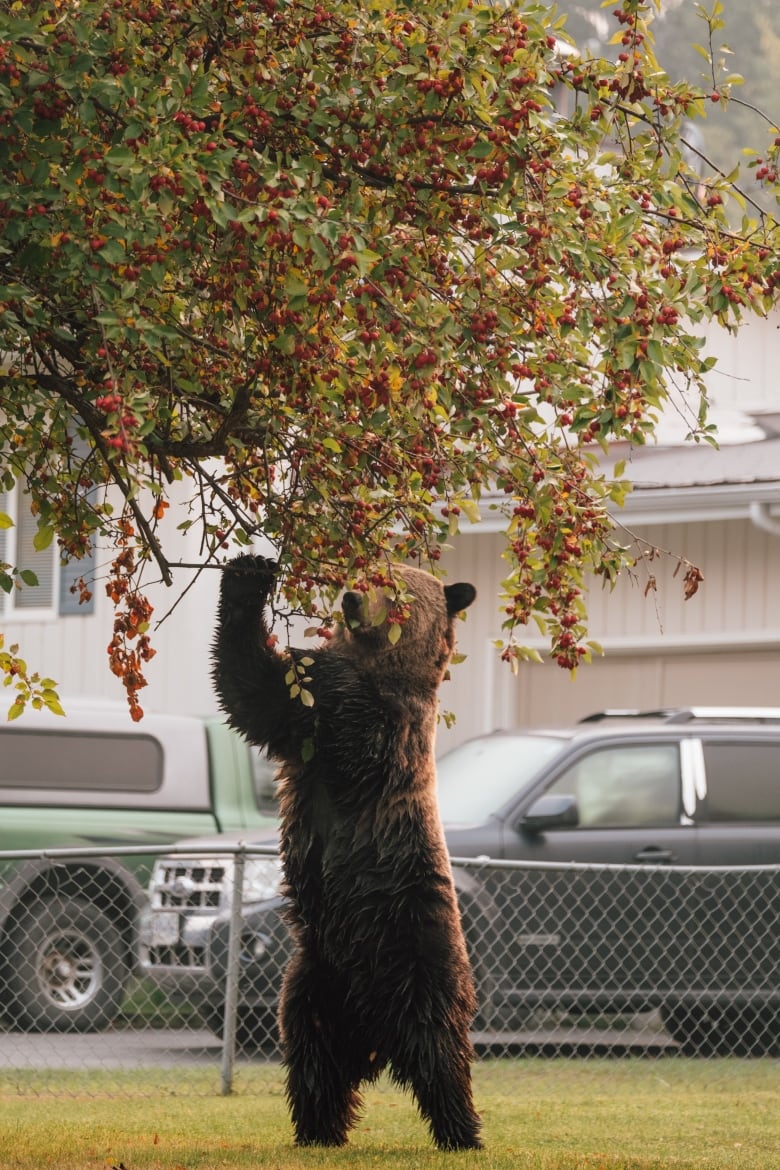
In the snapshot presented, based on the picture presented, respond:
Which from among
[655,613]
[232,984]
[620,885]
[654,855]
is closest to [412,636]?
[232,984]

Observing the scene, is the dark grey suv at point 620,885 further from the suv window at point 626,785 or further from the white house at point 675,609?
the white house at point 675,609

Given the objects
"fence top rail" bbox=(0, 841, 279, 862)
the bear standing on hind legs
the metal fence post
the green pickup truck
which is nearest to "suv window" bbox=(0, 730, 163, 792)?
the green pickup truck

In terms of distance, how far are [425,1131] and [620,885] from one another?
13.1 ft

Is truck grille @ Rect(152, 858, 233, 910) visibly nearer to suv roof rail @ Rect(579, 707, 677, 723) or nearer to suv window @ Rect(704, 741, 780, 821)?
suv roof rail @ Rect(579, 707, 677, 723)

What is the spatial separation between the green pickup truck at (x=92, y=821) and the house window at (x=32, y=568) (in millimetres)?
4246

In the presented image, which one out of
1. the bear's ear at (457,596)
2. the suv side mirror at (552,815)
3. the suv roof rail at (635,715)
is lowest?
the suv side mirror at (552,815)

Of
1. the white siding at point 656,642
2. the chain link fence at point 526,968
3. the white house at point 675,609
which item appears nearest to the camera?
the chain link fence at point 526,968

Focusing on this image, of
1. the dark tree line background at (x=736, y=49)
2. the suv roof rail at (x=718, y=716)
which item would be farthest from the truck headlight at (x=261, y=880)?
the dark tree line background at (x=736, y=49)

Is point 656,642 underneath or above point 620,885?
above

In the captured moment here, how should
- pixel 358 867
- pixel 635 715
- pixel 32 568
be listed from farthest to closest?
1. pixel 32 568
2. pixel 635 715
3. pixel 358 867

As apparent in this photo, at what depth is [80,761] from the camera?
42.6 feet

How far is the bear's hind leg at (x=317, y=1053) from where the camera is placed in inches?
237

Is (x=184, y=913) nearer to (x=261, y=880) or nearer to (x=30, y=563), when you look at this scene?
(x=261, y=880)

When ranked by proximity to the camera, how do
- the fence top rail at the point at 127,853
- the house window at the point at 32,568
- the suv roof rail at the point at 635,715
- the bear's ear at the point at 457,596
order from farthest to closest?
the house window at the point at 32,568 → the suv roof rail at the point at 635,715 → the fence top rail at the point at 127,853 → the bear's ear at the point at 457,596
